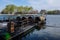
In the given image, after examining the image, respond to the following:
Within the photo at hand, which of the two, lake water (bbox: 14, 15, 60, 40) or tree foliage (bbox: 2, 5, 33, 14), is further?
tree foliage (bbox: 2, 5, 33, 14)

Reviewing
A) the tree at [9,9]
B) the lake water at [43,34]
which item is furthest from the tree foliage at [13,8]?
the lake water at [43,34]

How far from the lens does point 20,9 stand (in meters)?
92.9

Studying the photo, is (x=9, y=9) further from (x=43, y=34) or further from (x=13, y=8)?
(x=43, y=34)

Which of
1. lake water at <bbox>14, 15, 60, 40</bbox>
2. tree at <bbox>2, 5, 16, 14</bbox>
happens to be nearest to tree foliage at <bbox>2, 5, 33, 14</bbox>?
tree at <bbox>2, 5, 16, 14</bbox>

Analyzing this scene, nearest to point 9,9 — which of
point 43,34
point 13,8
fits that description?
point 13,8

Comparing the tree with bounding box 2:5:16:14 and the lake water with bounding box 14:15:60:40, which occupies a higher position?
the tree with bounding box 2:5:16:14

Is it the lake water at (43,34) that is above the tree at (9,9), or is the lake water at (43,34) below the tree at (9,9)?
below

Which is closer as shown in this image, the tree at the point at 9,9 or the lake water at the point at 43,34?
the lake water at the point at 43,34

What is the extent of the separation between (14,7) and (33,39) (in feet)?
251

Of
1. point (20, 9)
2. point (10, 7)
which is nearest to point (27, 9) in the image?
point (20, 9)

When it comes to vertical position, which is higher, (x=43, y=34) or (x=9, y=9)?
(x=9, y=9)

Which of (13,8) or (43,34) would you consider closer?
(43,34)

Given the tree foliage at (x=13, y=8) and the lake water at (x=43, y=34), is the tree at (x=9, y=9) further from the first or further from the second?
the lake water at (x=43, y=34)

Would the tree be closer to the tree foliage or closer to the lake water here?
the tree foliage
